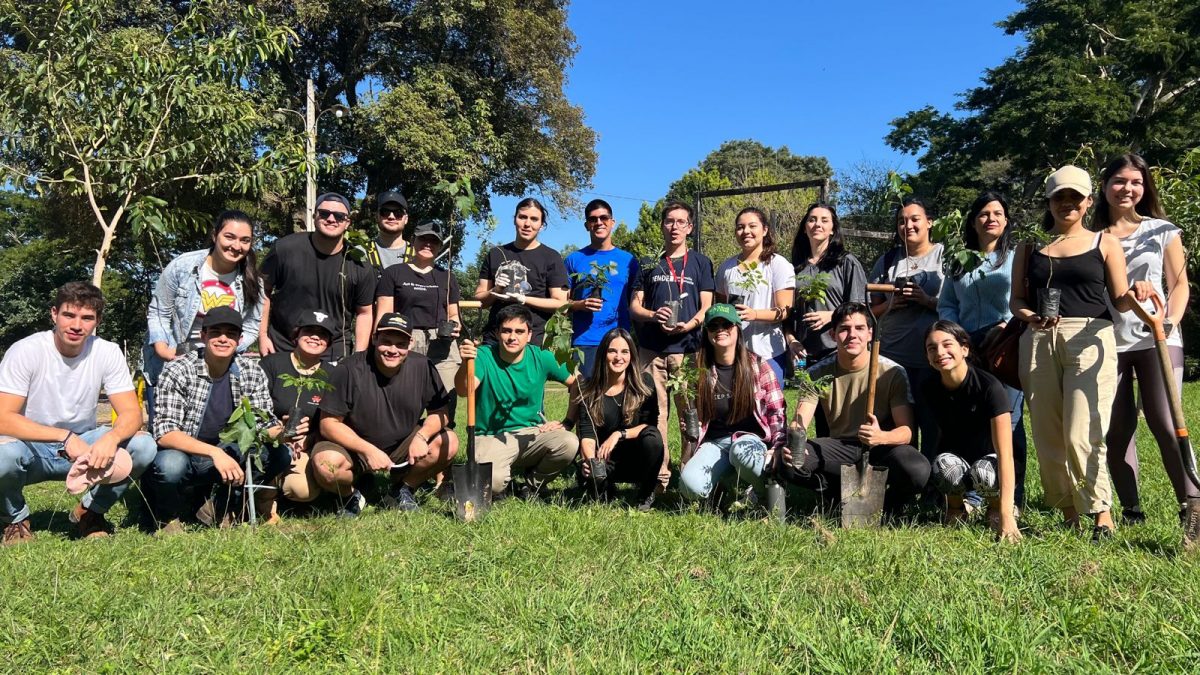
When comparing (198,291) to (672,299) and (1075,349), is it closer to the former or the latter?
(672,299)

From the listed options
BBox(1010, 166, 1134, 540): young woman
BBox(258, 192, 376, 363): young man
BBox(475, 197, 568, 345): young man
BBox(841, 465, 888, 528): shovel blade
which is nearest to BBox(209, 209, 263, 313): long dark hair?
BBox(258, 192, 376, 363): young man

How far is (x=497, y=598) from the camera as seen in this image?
324cm

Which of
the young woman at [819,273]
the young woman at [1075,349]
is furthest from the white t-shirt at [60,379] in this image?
the young woman at [1075,349]

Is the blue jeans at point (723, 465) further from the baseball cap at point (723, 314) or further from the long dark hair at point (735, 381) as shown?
the baseball cap at point (723, 314)

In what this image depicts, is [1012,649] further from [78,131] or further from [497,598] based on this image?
[78,131]

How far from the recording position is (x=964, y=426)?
15.6 ft

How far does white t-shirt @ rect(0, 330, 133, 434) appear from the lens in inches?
183

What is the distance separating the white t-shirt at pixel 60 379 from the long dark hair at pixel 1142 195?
5736 mm

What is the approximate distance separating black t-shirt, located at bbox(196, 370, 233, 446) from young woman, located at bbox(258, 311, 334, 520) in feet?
0.85

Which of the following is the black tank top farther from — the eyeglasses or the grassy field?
the eyeglasses

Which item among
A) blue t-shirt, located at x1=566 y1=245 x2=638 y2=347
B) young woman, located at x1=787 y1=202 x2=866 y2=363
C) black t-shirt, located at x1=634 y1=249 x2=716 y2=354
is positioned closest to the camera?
young woman, located at x1=787 y1=202 x2=866 y2=363

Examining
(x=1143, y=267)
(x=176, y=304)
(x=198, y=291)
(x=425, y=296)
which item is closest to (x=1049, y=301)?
(x=1143, y=267)

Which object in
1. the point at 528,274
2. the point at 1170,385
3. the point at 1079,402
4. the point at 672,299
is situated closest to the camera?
the point at 1170,385

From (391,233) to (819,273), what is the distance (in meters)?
3.12
